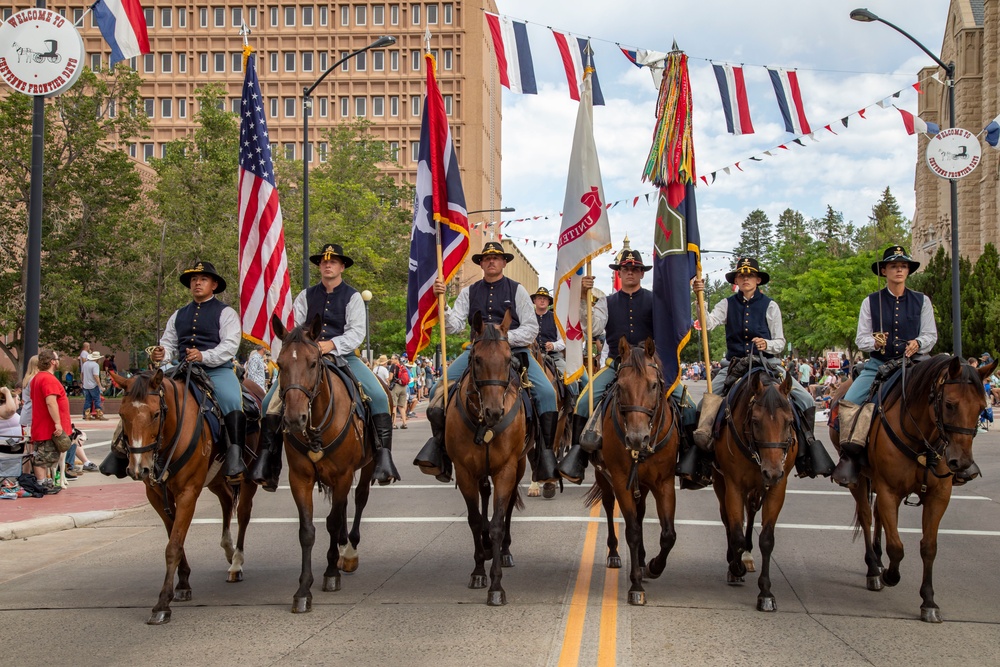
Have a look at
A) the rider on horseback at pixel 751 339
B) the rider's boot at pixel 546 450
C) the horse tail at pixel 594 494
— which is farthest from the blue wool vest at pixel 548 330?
the rider's boot at pixel 546 450

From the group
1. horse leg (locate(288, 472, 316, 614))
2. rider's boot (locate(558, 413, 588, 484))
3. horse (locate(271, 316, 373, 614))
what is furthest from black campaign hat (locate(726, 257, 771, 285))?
horse leg (locate(288, 472, 316, 614))

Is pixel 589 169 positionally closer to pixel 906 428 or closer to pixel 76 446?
pixel 906 428

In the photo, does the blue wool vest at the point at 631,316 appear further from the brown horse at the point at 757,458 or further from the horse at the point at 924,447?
the horse at the point at 924,447

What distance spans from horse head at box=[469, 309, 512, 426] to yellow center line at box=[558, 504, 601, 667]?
160cm

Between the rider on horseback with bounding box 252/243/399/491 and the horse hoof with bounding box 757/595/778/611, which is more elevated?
the rider on horseback with bounding box 252/243/399/491

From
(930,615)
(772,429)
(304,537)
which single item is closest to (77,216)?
(304,537)

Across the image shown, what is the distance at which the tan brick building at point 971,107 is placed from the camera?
189 ft

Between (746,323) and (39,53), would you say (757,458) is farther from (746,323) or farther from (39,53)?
(39,53)

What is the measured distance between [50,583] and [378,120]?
88342 mm

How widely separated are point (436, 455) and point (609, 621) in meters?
2.61

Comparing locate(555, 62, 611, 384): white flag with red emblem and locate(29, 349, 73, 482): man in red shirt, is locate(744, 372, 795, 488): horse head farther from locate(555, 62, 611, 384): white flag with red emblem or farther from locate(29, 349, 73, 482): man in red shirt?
locate(29, 349, 73, 482): man in red shirt

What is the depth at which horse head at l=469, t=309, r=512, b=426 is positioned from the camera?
8148 mm

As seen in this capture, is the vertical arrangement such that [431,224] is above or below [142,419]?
above

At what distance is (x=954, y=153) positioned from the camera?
65.7ft
